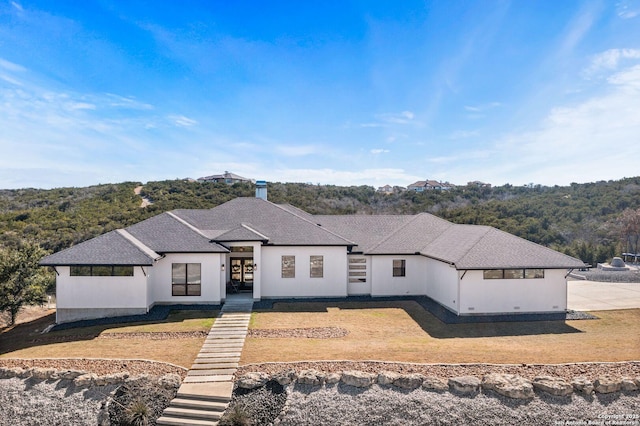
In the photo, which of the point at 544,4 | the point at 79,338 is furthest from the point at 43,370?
the point at 544,4

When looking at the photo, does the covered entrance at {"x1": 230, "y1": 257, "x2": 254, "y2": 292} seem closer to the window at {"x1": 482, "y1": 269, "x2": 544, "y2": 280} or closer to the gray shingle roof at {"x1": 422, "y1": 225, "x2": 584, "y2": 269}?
the gray shingle roof at {"x1": 422, "y1": 225, "x2": 584, "y2": 269}

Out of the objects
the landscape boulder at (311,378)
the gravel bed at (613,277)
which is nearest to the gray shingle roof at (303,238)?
the landscape boulder at (311,378)

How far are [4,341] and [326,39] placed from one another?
21777mm

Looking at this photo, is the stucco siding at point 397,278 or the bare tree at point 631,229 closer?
the stucco siding at point 397,278

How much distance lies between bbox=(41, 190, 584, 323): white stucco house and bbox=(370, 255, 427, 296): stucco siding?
6cm

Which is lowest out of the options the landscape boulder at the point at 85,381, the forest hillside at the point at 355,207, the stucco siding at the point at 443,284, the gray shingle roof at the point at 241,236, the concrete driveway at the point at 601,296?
the landscape boulder at the point at 85,381

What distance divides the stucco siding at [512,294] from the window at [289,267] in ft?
28.8

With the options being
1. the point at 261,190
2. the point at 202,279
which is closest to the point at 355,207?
the point at 261,190

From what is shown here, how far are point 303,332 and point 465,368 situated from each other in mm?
6316

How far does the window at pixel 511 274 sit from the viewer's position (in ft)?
54.4

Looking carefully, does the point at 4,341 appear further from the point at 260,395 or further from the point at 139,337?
the point at 260,395

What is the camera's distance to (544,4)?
1564cm

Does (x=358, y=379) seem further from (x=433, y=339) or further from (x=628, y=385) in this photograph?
(x=628, y=385)

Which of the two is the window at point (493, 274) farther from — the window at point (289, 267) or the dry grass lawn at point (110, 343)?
the dry grass lawn at point (110, 343)
